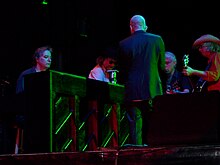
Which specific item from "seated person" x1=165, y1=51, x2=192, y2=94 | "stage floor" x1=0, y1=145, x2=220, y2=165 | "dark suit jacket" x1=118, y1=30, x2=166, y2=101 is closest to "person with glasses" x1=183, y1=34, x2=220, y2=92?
"dark suit jacket" x1=118, y1=30, x2=166, y2=101

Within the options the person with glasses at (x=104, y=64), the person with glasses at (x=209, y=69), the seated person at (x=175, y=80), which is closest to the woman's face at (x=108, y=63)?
the person with glasses at (x=104, y=64)

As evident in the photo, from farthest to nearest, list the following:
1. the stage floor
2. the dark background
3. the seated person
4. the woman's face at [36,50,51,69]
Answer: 1. the dark background
2. the seated person
3. the woman's face at [36,50,51,69]
4. the stage floor

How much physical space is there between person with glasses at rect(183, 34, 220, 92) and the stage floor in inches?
102

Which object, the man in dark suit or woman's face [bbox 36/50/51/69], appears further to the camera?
woman's face [bbox 36/50/51/69]

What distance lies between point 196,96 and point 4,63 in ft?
18.5

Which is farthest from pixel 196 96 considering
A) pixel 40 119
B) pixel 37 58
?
pixel 37 58

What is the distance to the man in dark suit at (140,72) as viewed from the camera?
17.1 feet

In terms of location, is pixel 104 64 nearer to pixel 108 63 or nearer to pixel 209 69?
pixel 108 63

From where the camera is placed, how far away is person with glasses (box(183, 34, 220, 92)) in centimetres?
552

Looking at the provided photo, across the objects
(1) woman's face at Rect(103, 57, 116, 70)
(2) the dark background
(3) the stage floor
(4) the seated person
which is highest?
(2) the dark background

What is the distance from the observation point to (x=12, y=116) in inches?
237

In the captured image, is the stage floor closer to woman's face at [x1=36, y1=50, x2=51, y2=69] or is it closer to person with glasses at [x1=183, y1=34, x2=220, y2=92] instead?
person with glasses at [x1=183, y1=34, x2=220, y2=92]

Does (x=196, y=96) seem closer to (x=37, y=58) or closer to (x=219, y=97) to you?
(x=219, y=97)

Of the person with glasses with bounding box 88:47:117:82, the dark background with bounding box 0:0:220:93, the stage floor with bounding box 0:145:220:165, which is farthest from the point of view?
the dark background with bounding box 0:0:220:93
